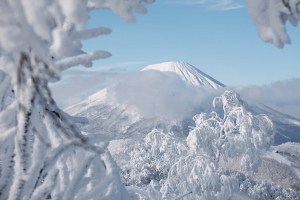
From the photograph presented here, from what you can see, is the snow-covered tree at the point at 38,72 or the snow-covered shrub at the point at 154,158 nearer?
the snow-covered tree at the point at 38,72

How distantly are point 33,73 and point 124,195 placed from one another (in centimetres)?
217

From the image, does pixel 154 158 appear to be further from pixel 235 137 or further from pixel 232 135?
pixel 235 137

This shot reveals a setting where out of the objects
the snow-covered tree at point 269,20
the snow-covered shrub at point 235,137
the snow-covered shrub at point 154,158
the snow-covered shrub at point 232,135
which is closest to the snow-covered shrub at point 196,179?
the snow-covered shrub at point 232,135

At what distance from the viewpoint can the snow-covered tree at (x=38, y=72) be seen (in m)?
1.64

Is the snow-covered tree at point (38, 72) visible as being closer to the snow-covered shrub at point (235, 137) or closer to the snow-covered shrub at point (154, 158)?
the snow-covered shrub at point (235, 137)

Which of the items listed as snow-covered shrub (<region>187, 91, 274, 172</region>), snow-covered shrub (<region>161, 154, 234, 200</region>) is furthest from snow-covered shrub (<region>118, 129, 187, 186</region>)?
snow-covered shrub (<region>161, 154, 234, 200</region>)

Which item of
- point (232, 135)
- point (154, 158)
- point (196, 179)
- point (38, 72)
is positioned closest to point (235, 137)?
point (232, 135)

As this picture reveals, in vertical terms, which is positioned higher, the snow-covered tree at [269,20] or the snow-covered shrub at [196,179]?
the snow-covered tree at [269,20]

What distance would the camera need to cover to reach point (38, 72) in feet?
6.12

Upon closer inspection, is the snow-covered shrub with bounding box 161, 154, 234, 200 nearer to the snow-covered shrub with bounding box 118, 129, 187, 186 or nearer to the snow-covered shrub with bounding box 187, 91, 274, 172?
the snow-covered shrub with bounding box 187, 91, 274, 172

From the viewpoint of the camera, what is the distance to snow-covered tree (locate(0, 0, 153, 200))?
5.38 feet

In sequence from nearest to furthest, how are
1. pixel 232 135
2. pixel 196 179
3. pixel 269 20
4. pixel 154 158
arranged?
pixel 269 20 → pixel 196 179 → pixel 232 135 → pixel 154 158

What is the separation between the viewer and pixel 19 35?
1.70 meters

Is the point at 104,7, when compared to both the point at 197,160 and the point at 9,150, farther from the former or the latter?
the point at 197,160
